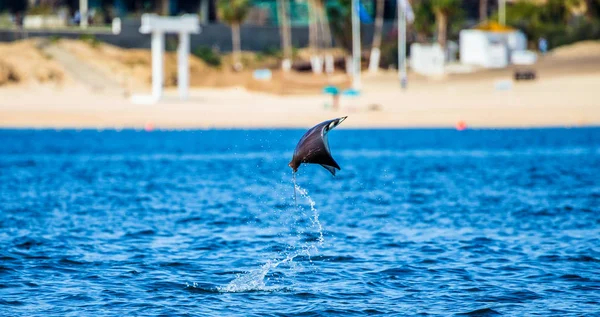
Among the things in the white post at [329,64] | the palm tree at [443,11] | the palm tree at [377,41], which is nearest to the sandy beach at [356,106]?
the palm tree at [443,11]

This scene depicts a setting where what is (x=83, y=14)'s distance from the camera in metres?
91.2

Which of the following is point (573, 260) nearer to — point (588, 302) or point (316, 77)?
point (588, 302)

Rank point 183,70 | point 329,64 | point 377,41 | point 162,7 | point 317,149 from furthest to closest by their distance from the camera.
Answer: point 162,7, point 377,41, point 329,64, point 183,70, point 317,149

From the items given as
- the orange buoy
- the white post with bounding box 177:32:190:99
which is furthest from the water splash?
the white post with bounding box 177:32:190:99

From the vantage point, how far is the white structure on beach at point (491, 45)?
8125cm

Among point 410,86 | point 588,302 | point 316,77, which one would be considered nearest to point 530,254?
point 588,302

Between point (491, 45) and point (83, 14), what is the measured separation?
34.4m

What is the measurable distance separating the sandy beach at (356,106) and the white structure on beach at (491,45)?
7.16m

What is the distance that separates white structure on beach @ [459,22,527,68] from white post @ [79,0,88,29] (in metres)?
30.9

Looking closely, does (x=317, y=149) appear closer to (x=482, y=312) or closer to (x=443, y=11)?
(x=482, y=312)

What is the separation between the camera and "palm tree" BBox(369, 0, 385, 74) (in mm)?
88250

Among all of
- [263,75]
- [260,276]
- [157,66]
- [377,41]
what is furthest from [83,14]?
[260,276]

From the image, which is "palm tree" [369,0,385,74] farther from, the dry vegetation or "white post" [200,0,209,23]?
the dry vegetation

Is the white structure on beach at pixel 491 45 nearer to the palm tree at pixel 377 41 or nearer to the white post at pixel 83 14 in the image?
the palm tree at pixel 377 41
